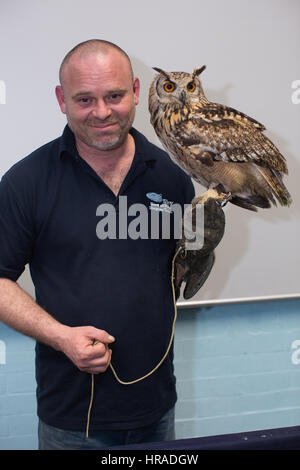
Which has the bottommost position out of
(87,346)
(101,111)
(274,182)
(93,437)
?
(93,437)

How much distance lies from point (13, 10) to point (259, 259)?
3.84 feet

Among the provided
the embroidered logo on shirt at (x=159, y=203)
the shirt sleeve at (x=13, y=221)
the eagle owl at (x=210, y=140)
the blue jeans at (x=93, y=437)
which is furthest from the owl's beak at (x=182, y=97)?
the blue jeans at (x=93, y=437)

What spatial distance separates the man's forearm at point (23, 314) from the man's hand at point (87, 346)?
48 mm

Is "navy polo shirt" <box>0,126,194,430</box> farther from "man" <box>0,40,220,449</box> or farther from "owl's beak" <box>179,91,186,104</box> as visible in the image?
"owl's beak" <box>179,91,186,104</box>

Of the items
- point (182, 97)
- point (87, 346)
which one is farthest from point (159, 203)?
point (87, 346)

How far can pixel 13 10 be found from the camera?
1.42 meters

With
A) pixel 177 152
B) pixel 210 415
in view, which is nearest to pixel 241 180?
pixel 177 152

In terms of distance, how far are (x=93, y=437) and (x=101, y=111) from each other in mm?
804

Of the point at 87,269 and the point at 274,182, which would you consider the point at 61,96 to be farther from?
the point at 274,182

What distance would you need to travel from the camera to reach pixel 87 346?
1.05m

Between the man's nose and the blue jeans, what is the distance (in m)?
0.78

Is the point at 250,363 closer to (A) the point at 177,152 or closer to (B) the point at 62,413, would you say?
(B) the point at 62,413

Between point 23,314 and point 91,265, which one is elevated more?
point 91,265
